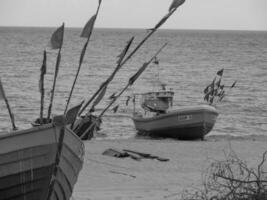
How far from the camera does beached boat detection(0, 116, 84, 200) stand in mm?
6953

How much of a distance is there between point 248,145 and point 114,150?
4.99 meters

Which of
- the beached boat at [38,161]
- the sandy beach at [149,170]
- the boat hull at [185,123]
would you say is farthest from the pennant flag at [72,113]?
the boat hull at [185,123]

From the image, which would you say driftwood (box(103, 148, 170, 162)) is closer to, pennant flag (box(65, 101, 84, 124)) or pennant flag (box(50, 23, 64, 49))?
pennant flag (box(50, 23, 64, 49))

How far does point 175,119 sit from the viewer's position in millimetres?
20531

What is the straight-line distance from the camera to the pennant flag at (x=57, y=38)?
685 cm

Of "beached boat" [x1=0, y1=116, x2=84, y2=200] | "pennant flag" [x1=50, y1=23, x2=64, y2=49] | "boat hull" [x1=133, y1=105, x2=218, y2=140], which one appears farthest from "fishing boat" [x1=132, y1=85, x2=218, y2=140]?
"pennant flag" [x1=50, y1=23, x2=64, y2=49]

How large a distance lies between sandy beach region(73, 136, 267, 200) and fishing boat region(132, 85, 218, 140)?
1761 millimetres

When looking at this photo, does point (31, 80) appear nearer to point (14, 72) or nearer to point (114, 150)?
point (14, 72)

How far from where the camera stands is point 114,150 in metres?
15.1

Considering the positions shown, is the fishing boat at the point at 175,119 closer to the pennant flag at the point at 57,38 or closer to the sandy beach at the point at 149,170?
the sandy beach at the point at 149,170

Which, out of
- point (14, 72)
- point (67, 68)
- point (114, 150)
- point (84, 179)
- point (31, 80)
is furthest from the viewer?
point (67, 68)

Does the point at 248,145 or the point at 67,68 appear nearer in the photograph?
the point at 248,145

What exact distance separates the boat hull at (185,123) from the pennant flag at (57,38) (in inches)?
533

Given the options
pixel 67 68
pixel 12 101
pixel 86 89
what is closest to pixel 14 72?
pixel 67 68
